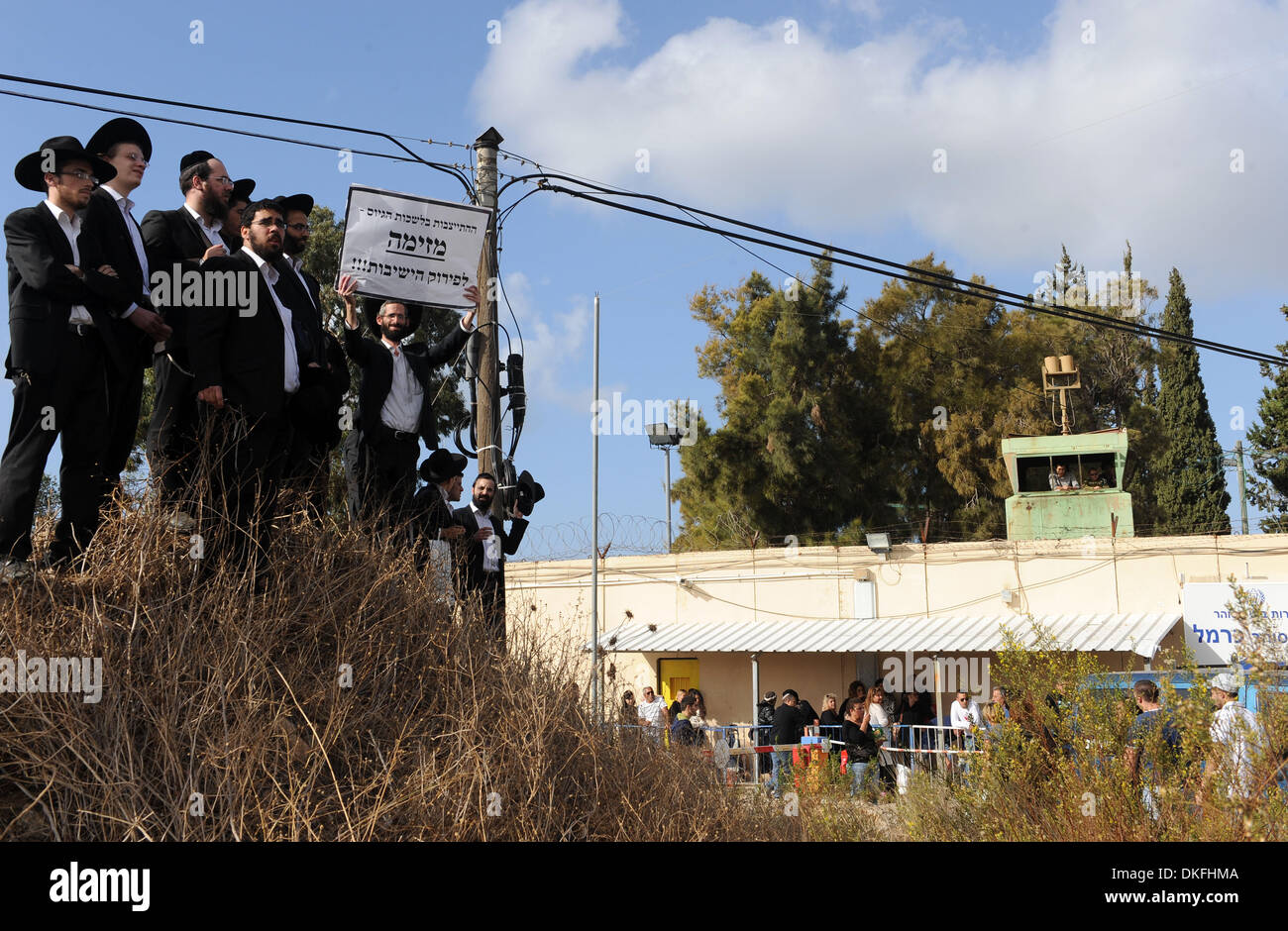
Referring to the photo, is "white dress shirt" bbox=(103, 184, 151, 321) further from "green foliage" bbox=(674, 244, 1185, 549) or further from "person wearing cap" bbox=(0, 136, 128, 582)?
"green foliage" bbox=(674, 244, 1185, 549)

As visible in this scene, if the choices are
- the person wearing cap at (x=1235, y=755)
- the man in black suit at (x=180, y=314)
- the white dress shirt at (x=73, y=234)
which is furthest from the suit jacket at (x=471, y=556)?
the person wearing cap at (x=1235, y=755)

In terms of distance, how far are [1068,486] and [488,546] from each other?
19955 millimetres

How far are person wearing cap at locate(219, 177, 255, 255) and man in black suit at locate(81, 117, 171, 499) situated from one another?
643mm

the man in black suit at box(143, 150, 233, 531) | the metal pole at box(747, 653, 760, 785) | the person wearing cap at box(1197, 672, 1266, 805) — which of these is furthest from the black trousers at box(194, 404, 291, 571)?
the metal pole at box(747, 653, 760, 785)

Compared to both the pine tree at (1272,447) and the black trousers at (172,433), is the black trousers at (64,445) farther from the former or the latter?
the pine tree at (1272,447)

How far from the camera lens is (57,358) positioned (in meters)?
5.73

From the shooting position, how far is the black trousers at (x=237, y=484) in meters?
6.19

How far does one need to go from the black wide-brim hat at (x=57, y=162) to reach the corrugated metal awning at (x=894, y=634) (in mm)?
14803

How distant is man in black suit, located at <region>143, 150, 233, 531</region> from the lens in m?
6.23
